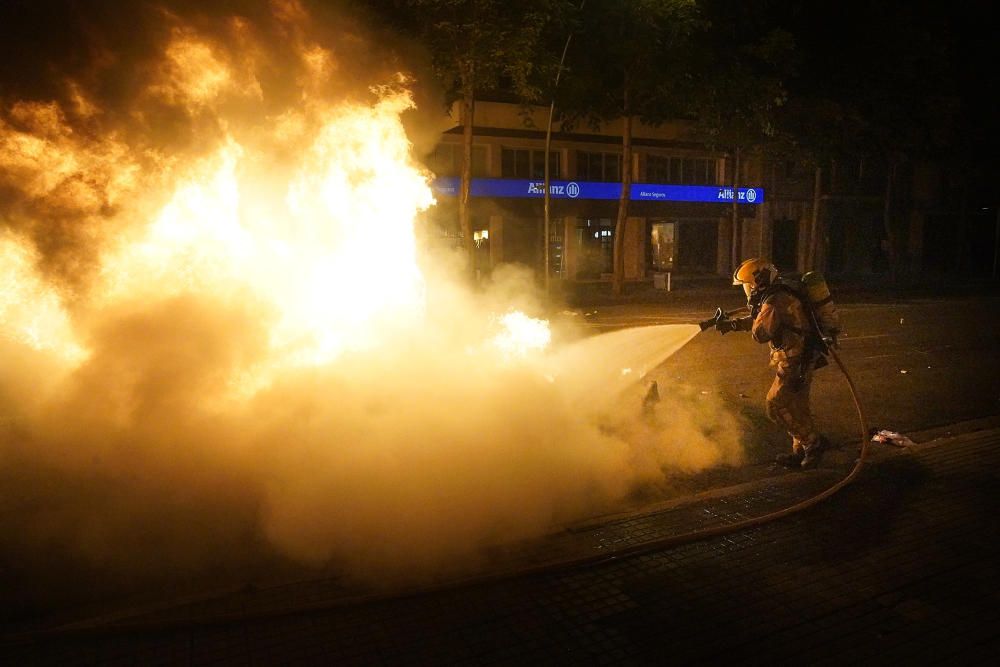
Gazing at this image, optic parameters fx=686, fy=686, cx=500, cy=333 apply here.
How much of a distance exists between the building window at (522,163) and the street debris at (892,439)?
74.6ft

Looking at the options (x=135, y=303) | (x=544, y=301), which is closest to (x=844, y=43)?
(x=544, y=301)

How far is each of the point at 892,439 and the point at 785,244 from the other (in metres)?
32.7

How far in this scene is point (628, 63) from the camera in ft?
73.0

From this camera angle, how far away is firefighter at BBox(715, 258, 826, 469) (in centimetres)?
624

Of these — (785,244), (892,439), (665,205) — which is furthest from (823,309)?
(785,244)

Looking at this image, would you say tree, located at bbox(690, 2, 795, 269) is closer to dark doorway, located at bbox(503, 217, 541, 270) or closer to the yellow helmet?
dark doorway, located at bbox(503, 217, 541, 270)

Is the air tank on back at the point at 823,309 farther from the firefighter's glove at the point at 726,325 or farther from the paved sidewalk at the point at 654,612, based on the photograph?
the paved sidewalk at the point at 654,612

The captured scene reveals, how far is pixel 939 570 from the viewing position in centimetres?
441

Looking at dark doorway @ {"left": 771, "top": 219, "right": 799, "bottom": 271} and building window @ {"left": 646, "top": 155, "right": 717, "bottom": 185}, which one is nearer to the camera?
building window @ {"left": 646, "top": 155, "right": 717, "bottom": 185}

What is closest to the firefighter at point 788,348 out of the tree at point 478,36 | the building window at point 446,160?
the tree at point 478,36

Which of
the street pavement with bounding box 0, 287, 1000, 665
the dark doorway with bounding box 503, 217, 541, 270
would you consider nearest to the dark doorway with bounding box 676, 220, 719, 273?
the dark doorway with bounding box 503, 217, 541, 270

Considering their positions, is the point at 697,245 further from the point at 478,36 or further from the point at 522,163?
the point at 478,36

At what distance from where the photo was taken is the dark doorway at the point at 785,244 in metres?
36.7

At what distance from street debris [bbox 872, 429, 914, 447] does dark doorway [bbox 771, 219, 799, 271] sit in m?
31.4
